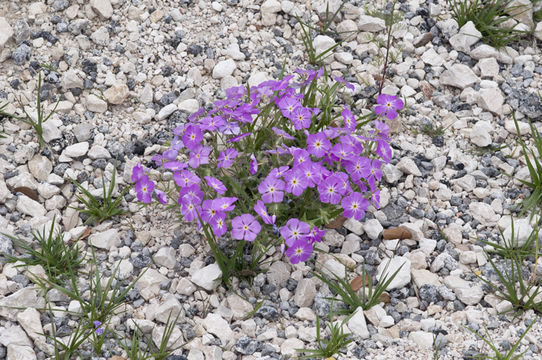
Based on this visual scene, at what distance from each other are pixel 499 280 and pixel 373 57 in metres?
1.74

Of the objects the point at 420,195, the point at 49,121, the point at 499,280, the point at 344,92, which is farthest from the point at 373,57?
the point at 49,121

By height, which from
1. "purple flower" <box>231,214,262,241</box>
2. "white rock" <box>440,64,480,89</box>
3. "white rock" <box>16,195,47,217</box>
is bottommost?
"purple flower" <box>231,214,262,241</box>

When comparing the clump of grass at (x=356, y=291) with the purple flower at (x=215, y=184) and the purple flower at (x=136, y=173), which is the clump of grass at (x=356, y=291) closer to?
the purple flower at (x=215, y=184)

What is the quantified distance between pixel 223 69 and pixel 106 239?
1349mm

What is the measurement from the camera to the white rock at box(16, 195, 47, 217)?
3.58m

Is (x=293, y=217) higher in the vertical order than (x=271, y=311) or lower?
higher

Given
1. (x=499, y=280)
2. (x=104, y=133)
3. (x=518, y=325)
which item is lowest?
(x=518, y=325)

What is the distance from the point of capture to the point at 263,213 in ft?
10.3

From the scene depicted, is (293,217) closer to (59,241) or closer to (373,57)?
(59,241)

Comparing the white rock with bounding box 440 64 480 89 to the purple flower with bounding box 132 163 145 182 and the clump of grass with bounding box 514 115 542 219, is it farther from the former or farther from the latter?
the purple flower with bounding box 132 163 145 182

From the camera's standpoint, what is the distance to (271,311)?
3.25 meters

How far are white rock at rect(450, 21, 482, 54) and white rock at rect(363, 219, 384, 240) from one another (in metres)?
1.57

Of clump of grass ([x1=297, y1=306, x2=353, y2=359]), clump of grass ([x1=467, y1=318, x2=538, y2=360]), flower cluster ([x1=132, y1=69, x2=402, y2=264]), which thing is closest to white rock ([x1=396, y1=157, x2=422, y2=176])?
flower cluster ([x1=132, y1=69, x2=402, y2=264])

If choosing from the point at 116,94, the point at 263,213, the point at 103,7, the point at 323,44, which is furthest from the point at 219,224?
the point at 103,7
